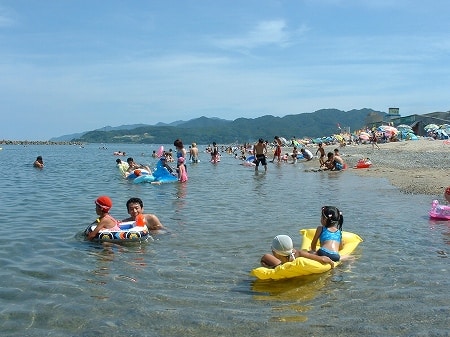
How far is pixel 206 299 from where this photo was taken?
199 inches

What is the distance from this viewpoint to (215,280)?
5.77 meters

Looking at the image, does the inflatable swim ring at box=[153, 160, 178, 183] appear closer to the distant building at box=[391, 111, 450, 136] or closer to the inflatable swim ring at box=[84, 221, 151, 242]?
the inflatable swim ring at box=[84, 221, 151, 242]

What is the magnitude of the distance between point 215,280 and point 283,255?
2.92 feet

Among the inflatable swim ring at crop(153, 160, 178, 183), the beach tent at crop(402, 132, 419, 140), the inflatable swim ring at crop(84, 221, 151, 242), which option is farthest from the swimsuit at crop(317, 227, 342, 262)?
the beach tent at crop(402, 132, 419, 140)

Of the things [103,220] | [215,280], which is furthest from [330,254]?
[103,220]

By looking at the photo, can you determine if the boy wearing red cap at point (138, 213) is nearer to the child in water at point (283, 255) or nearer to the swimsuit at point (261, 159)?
the child in water at point (283, 255)

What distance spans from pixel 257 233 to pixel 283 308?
3800 mm

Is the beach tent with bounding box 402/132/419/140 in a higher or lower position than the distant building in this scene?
lower

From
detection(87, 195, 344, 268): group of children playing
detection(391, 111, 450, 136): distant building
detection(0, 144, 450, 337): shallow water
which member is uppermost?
detection(391, 111, 450, 136): distant building

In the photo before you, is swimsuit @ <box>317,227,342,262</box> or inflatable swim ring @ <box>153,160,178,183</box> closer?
swimsuit @ <box>317,227,342,262</box>

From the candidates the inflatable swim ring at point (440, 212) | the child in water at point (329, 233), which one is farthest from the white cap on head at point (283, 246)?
the inflatable swim ring at point (440, 212)

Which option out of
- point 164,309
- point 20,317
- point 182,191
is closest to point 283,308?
point 164,309

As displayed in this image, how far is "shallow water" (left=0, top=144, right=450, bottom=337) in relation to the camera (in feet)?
14.3

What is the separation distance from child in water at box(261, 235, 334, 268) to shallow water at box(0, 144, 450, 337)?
0.26 meters
